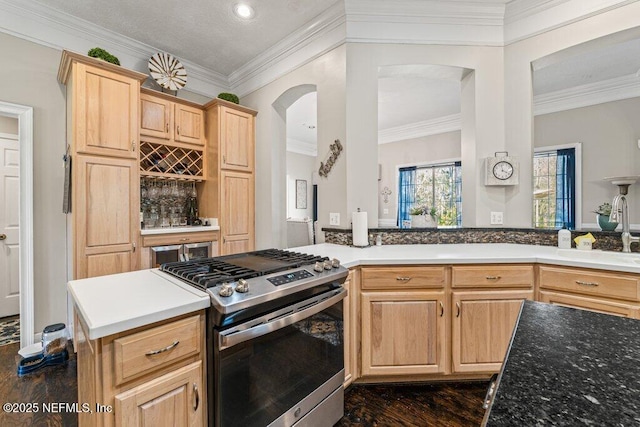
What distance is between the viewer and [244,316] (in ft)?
3.91

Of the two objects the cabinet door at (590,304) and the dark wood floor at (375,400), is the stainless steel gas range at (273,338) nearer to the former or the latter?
the dark wood floor at (375,400)

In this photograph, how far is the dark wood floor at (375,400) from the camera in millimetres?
1704

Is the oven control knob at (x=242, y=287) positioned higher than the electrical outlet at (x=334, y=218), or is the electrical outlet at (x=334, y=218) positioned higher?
the electrical outlet at (x=334, y=218)

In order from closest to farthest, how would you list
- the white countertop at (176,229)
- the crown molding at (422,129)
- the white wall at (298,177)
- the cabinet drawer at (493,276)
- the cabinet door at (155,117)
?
the cabinet drawer at (493,276) → the white countertop at (176,229) → the cabinet door at (155,117) → the crown molding at (422,129) → the white wall at (298,177)

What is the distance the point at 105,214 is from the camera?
2502 mm

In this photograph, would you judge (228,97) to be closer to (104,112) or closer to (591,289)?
(104,112)

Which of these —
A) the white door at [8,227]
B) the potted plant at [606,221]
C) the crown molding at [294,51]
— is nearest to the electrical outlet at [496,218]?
the potted plant at [606,221]

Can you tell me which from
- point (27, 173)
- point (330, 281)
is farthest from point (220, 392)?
point (27, 173)

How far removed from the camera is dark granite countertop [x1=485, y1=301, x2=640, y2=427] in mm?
461

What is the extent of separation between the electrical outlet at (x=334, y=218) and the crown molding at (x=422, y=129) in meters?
3.92

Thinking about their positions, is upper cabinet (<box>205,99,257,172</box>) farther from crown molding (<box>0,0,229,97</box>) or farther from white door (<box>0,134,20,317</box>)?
white door (<box>0,134,20,317</box>)

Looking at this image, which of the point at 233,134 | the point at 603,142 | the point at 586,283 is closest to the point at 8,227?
the point at 233,134

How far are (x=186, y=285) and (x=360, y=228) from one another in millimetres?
1430

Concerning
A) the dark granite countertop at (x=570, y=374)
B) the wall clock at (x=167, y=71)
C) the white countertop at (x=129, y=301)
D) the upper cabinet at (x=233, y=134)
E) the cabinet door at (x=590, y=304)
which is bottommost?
the cabinet door at (x=590, y=304)
